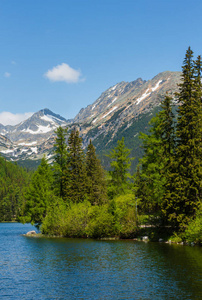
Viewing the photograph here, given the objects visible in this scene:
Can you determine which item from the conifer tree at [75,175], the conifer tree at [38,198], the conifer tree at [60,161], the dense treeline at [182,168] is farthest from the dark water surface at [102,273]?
the conifer tree at [60,161]

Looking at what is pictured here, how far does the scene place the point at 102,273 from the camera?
33.8 m

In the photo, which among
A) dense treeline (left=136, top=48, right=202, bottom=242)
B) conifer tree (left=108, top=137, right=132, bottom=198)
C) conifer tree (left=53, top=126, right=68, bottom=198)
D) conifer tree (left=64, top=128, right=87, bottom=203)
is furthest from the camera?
A: conifer tree (left=53, top=126, right=68, bottom=198)

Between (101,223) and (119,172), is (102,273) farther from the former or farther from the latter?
(119,172)

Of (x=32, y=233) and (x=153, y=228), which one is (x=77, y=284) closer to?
(x=153, y=228)

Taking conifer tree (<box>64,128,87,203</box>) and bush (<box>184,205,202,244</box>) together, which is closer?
bush (<box>184,205,202,244</box>)

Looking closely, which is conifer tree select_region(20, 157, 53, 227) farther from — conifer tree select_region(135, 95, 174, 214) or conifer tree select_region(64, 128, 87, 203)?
conifer tree select_region(135, 95, 174, 214)

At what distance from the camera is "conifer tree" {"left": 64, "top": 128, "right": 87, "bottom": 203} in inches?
2896

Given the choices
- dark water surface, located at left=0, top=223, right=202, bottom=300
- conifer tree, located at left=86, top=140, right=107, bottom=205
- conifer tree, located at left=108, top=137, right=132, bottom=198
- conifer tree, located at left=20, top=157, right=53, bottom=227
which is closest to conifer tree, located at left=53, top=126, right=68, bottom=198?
conifer tree, located at left=20, top=157, right=53, bottom=227

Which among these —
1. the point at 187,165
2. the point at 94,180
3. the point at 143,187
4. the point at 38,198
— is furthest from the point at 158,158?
the point at 38,198

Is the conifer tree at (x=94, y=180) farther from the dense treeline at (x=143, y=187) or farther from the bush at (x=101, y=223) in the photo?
the bush at (x=101, y=223)

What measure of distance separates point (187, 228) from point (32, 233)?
39.4 m

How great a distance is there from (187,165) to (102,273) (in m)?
26.9

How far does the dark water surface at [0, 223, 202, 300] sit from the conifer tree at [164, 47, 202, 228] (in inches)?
252

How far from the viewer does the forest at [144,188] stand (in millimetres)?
53938
